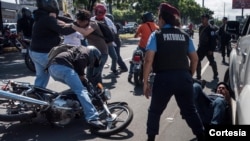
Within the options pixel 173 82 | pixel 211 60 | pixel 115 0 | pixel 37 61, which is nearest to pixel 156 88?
pixel 173 82

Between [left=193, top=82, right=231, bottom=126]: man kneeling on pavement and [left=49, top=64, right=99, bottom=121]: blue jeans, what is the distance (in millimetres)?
1449

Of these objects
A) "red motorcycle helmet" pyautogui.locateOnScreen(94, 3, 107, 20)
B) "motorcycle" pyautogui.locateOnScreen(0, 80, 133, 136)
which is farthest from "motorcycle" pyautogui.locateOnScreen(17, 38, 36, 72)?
"motorcycle" pyautogui.locateOnScreen(0, 80, 133, 136)

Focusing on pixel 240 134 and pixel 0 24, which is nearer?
pixel 240 134

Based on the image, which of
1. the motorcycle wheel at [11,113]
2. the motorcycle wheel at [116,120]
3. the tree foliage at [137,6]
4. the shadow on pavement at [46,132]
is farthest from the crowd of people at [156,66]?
the tree foliage at [137,6]

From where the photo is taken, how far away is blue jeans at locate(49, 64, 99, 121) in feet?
16.7

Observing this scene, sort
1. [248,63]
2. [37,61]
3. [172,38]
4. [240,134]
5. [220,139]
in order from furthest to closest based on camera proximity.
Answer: [37,61] < [172,38] < [248,63] < [220,139] < [240,134]

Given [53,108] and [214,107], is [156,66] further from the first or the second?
[53,108]

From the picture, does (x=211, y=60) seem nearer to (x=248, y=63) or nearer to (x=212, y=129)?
(x=248, y=63)

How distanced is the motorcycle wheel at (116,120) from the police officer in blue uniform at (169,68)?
71 cm

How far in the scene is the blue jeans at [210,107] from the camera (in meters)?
4.92

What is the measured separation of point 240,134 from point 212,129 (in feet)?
1.16

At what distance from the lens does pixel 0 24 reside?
19922 mm

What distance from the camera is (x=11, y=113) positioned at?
5.17m

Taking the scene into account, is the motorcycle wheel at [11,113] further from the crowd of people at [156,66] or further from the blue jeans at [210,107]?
the blue jeans at [210,107]
